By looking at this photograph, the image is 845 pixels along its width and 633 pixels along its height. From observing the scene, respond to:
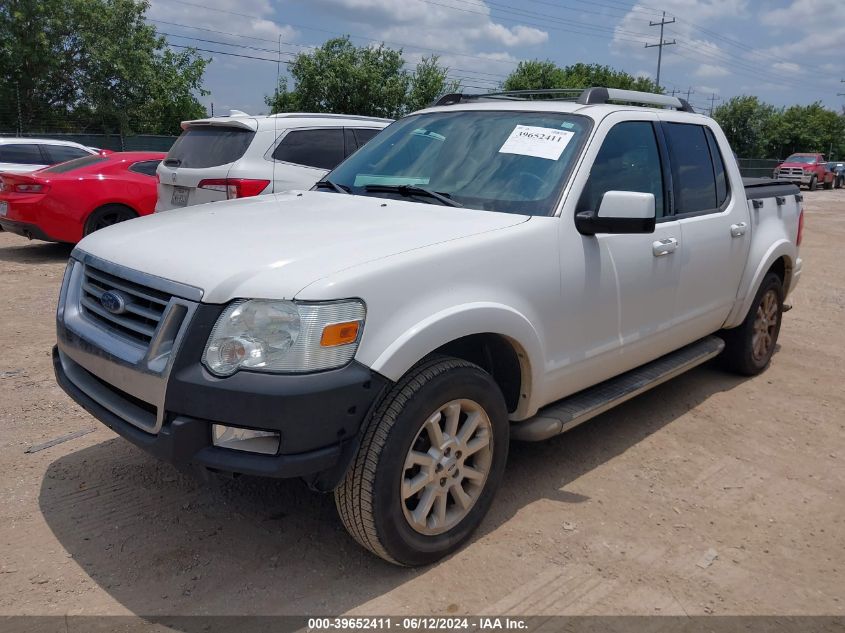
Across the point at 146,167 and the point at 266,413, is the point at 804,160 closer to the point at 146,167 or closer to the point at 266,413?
the point at 146,167

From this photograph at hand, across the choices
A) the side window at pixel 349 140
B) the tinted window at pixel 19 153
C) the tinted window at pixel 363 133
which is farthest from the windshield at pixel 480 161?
the tinted window at pixel 19 153

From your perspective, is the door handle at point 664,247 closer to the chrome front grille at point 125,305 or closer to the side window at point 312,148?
the chrome front grille at point 125,305

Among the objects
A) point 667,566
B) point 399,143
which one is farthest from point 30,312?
point 667,566

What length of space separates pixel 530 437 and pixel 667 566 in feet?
2.57

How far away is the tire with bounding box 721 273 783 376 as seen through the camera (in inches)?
209

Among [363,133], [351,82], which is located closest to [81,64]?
[351,82]

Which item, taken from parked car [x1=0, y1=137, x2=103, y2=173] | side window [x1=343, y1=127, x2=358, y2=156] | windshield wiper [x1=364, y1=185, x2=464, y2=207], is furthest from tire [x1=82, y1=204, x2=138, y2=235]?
windshield wiper [x1=364, y1=185, x2=464, y2=207]

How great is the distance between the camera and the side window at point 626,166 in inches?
143

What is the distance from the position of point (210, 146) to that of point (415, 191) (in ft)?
15.8

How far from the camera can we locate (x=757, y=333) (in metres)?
5.46

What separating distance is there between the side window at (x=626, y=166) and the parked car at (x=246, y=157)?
14.3 feet

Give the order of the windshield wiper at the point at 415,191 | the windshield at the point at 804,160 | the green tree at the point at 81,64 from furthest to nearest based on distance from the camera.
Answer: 1. the windshield at the point at 804,160
2. the green tree at the point at 81,64
3. the windshield wiper at the point at 415,191

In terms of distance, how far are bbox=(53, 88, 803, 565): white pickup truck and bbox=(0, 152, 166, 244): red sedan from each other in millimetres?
6482

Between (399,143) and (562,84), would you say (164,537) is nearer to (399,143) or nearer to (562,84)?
(399,143)
